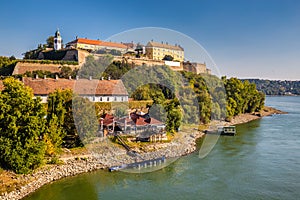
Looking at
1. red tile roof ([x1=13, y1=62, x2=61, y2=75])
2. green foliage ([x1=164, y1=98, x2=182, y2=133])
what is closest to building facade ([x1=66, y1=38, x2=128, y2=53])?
red tile roof ([x1=13, y1=62, x2=61, y2=75])

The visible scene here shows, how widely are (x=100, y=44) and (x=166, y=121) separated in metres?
20.1

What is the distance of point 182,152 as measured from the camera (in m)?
15.6

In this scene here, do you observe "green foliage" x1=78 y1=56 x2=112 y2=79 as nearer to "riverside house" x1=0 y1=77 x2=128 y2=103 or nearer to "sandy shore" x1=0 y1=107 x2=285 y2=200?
"riverside house" x1=0 y1=77 x2=128 y2=103

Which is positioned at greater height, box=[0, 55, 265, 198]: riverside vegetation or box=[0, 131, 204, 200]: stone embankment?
box=[0, 55, 265, 198]: riverside vegetation

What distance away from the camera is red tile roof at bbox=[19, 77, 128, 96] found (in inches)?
706

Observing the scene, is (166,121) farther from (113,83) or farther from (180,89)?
(180,89)

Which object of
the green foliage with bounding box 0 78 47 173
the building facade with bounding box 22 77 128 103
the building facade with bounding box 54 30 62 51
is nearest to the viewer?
the green foliage with bounding box 0 78 47 173

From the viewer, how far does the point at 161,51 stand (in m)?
40.5

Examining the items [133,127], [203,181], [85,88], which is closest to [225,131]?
[133,127]

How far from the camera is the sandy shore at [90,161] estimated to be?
10.4m

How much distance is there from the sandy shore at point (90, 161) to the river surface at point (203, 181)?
1.15 ft

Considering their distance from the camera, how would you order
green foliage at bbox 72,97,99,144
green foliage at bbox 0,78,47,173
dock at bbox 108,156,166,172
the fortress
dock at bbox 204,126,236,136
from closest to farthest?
green foliage at bbox 0,78,47,173
dock at bbox 108,156,166,172
green foliage at bbox 72,97,99,144
dock at bbox 204,126,236,136
the fortress

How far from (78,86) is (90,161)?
7.56 m

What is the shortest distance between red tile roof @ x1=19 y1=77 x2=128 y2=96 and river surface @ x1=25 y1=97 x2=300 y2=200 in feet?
25.4
